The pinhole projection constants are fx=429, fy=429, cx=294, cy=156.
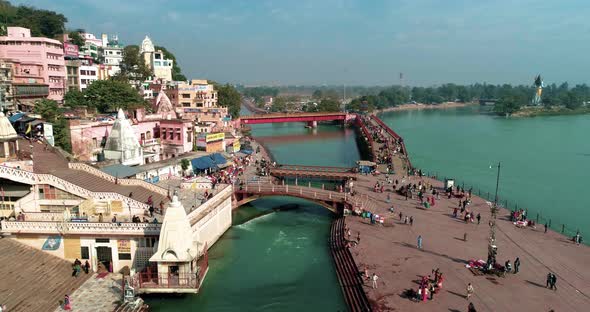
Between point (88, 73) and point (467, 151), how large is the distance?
61.0 m

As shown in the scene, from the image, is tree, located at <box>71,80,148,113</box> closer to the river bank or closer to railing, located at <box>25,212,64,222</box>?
railing, located at <box>25,212,64,222</box>

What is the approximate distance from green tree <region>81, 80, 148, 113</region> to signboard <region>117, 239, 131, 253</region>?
2995cm

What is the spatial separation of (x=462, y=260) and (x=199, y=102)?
57.0m

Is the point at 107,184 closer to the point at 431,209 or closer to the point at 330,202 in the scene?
the point at 330,202

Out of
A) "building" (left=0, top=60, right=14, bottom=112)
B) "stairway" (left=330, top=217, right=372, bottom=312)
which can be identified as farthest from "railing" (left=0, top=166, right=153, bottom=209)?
"building" (left=0, top=60, right=14, bottom=112)

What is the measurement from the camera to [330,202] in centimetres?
3412

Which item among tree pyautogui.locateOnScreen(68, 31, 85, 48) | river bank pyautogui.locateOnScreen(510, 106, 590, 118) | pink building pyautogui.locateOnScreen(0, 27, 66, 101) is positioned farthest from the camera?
river bank pyautogui.locateOnScreen(510, 106, 590, 118)

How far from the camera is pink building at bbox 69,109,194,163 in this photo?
37.5 metres

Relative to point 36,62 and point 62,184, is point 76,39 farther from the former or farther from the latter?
point 62,184

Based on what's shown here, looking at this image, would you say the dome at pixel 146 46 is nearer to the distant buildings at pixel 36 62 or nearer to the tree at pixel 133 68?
the tree at pixel 133 68

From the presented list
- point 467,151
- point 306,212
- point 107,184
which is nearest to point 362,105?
point 467,151

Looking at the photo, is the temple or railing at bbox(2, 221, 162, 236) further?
the temple

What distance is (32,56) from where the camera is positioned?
50.0 m

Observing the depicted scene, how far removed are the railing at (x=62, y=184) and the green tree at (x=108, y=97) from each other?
26.5m
